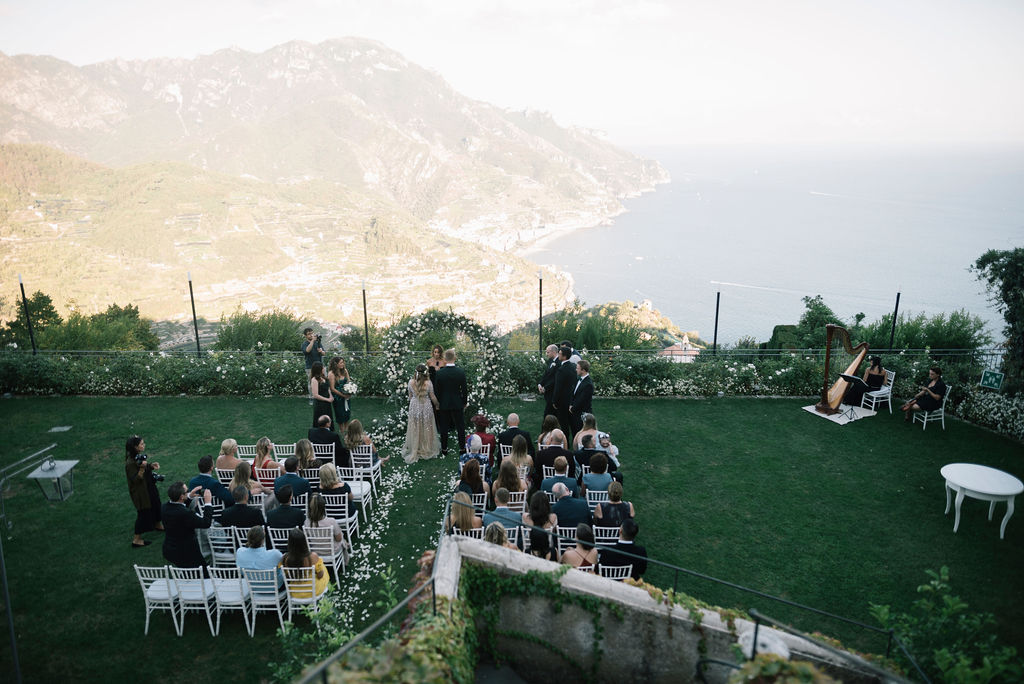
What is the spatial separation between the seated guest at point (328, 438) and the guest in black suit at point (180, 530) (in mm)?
2134

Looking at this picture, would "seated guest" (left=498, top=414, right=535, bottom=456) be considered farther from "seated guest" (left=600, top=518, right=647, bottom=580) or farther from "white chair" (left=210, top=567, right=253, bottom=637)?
"white chair" (left=210, top=567, right=253, bottom=637)

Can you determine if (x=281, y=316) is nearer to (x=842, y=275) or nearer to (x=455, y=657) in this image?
(x=455, y=657)

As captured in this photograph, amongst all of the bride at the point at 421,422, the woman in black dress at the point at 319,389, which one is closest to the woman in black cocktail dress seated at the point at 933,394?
the bride at the point at 421,422

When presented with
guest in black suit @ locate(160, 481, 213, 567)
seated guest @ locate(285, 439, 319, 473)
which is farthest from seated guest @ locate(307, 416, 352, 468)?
guest in black suit @ locate(160, 481, 213, 567)

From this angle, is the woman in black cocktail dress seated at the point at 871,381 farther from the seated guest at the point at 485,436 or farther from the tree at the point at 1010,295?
the seated guest at the point at 485,436

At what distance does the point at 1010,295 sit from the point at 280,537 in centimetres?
1346

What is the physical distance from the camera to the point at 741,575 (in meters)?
7.06

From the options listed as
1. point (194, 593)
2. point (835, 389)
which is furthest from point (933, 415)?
point (194, 593)

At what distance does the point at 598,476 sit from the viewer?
731 cm

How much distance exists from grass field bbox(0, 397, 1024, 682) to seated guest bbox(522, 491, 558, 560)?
1.52m

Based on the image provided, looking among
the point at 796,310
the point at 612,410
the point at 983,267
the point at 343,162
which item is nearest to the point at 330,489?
the point at 612,410

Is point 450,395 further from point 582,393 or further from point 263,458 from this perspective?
point 263,458

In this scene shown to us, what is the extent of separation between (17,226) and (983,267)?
11768cm

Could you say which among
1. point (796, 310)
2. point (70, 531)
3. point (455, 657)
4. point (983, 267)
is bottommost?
point (796, 310)
